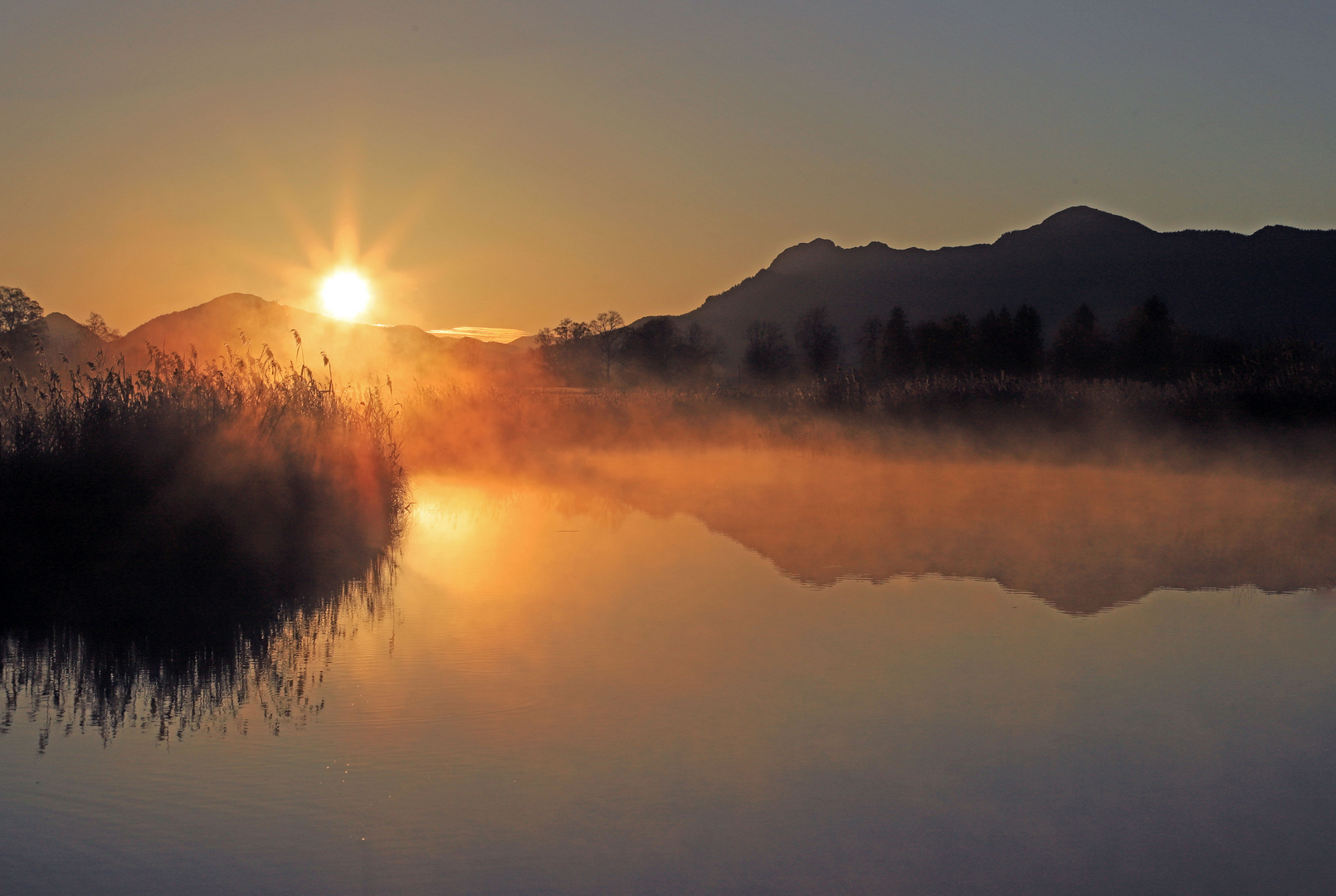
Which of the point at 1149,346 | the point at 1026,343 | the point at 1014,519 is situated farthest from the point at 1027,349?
the point at 1014,519

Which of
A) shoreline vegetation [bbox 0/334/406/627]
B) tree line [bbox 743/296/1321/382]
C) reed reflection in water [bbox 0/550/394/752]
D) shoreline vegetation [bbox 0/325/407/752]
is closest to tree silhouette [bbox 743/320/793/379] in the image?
tree line [bbox 743/296/1321/382]

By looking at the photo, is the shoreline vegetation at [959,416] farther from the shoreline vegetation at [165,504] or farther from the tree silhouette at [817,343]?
the tree silhouette at [817,343]

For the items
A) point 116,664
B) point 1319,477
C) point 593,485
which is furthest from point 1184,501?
point 116,664

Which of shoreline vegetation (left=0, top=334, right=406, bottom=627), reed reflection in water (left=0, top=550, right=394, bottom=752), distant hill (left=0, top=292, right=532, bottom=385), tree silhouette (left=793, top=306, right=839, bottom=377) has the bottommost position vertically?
reed reflection in water (left=0, top=550, right=394, bottom=752)

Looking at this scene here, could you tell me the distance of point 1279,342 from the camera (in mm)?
23469

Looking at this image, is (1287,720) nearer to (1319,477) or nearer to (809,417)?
(1319,477)

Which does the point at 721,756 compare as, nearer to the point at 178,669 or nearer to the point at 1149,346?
the point at 178,669

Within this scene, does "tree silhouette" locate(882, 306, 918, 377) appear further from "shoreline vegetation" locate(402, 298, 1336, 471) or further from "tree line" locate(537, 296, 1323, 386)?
"shoreline vegetation" locate(402, 298, 1336, 471)

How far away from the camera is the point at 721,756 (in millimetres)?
4688

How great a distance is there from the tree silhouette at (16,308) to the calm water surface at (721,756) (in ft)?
165

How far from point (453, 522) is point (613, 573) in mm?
3333

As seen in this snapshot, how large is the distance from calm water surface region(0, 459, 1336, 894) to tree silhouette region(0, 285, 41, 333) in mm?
50351

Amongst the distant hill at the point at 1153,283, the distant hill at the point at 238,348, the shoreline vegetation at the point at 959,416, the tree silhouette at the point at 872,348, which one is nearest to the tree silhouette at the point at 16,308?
the distant hill at the point at 238,348

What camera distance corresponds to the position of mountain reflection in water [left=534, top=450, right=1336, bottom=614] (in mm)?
8992
